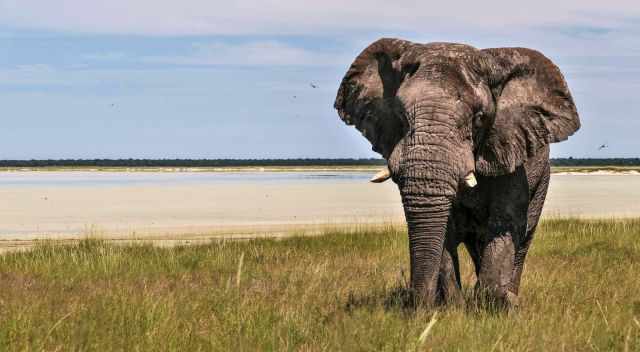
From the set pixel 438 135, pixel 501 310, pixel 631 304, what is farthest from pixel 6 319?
pixel 631 304

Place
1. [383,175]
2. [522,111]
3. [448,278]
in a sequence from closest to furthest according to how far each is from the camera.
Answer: [383,175]
[522,111]
[448,278]

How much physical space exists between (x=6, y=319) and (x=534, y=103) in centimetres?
461

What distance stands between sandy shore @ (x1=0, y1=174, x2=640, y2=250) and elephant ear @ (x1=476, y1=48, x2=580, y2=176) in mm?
10789

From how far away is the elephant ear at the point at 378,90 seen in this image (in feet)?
26.6

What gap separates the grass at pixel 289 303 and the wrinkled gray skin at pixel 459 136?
57 cm

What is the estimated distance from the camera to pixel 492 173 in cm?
812

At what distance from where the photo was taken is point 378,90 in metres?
8.55

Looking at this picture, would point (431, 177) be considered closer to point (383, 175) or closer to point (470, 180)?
point (470, 180)

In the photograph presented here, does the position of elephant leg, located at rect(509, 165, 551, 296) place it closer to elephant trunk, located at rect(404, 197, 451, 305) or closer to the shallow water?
elephant trunk, located at rect(404, 197, 451, 305)

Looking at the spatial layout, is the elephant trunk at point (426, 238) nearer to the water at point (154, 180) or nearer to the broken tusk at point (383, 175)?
the broken tusk at point (383, 175)

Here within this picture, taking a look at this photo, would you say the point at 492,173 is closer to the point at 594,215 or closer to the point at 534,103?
the point at 534,103

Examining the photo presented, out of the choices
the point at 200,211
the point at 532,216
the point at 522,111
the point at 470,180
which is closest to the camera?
the point at 470,180

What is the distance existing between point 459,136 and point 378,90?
52.5 inches

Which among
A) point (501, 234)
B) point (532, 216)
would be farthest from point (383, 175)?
point (532, 216)
